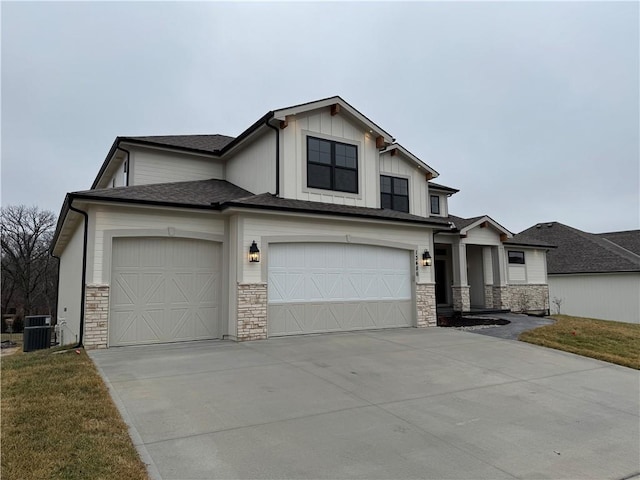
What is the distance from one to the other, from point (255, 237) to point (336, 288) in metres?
2.89

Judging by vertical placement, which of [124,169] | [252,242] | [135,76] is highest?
[135,76]

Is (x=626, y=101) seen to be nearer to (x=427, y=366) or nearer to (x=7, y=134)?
(x=427, y=366)

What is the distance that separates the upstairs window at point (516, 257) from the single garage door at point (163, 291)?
14509 mm

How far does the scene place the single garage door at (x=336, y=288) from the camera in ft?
36.2

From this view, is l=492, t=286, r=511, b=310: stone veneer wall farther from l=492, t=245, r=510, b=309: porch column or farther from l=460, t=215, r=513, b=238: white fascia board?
l=460, t=215, r=513, b=238: white fascia board

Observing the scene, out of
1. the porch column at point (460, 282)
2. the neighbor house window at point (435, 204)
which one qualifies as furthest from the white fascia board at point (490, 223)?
the neighbor house window at point (435, 204)

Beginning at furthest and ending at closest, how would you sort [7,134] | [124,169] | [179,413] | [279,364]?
[7,134] → [124,169] → [279,364] → [179,413]

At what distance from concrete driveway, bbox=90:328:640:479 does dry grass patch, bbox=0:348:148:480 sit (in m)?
0.24

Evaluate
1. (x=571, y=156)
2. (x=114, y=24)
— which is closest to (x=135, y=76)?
(x=114, y=24)

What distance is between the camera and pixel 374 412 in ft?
17.1

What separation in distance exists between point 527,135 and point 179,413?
30629mm

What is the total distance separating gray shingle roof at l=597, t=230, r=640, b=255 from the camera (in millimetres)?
29275

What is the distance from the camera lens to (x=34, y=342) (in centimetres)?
1227

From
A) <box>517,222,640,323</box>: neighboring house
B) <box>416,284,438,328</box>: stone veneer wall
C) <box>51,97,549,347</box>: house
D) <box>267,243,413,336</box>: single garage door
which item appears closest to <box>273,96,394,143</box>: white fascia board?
<box>51,97,549,347</box>: house
